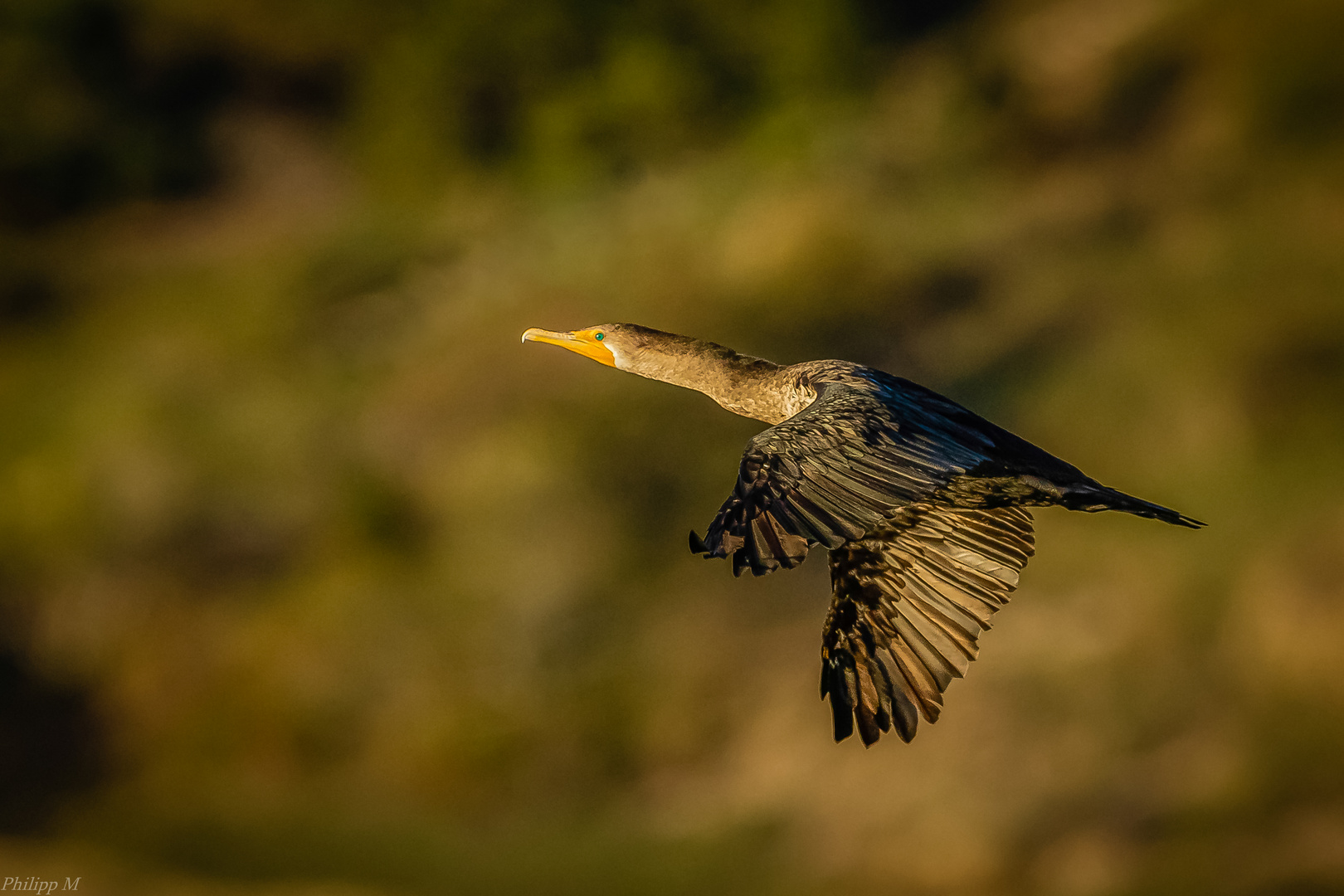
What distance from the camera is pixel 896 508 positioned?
6.68 metres

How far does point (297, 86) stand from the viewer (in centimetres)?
3597

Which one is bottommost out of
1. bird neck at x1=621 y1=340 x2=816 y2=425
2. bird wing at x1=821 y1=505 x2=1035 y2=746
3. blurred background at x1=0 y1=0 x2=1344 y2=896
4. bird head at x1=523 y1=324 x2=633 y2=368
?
bird wing at x1=821 y1=505 x2=1035 y2=746

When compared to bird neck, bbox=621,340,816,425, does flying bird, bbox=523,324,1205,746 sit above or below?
below

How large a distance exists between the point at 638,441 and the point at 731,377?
1398cm

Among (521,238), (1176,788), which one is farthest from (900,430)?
(521,238)

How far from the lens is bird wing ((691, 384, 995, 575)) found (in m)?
6.24

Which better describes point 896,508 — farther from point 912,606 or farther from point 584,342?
point 584,342

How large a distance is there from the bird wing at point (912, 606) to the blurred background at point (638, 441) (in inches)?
427

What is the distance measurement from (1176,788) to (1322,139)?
46.2ft

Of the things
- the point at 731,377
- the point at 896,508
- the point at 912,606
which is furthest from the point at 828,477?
the point at 731,377

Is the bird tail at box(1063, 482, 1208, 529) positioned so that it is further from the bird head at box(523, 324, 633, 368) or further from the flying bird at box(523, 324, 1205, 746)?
the bird head at box(523, 324, 633, 368)

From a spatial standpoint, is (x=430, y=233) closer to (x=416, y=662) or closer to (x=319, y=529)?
(x=319, y=529)

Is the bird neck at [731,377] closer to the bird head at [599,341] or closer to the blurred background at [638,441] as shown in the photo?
the bird head at [599,341]

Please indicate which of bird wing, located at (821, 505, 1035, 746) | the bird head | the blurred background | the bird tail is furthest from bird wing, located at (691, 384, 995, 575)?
the blurred background
